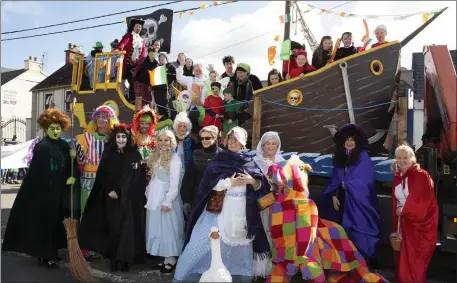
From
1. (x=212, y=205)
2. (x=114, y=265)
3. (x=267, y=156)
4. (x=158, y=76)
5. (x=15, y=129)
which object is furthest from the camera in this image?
(x=15, y=129)

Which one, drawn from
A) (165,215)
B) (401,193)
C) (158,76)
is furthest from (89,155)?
(401,193)

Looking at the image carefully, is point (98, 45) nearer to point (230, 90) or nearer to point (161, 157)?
point (230, 90)

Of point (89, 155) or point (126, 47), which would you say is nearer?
point (89, 155)

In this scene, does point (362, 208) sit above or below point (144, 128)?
below

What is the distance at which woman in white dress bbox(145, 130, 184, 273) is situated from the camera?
4.46 metres

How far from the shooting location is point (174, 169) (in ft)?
14.8

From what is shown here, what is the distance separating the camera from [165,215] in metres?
4.51

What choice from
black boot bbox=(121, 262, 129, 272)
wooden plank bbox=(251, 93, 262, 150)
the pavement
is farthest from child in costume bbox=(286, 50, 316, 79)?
black boot bbox=(121, 262, 129, 272)

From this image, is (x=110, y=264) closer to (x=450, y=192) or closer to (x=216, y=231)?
(x=216, y=231)

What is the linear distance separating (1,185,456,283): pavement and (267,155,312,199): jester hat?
3.58 feet

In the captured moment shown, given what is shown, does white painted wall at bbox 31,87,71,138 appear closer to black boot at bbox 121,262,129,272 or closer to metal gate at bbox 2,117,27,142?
metal gate at bbox 2,117,27,142

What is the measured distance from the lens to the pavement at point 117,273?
174 inches

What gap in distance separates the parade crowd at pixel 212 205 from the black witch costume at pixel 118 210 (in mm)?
11

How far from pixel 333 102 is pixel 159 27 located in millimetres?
7221
